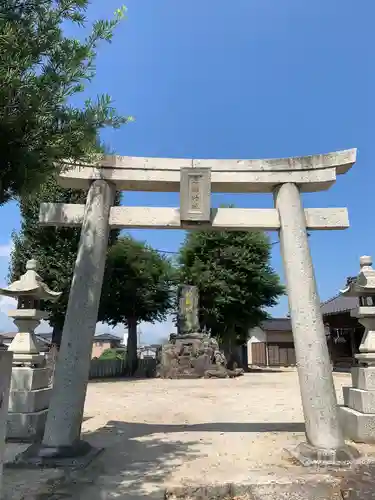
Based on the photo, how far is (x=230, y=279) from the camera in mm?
24922

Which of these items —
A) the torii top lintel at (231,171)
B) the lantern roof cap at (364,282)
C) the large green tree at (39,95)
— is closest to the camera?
the large green tree at (39,95)

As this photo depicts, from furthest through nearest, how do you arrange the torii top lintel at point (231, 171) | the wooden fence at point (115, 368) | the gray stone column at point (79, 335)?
the wooden fence at point (115, 368) < the torii top lintel at point (231, 171) < the gray stone column at point (79, 335)

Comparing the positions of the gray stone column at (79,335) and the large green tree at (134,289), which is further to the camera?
the large green tree at (134,289)

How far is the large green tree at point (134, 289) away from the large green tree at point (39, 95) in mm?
18626

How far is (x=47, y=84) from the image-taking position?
9.67 ft

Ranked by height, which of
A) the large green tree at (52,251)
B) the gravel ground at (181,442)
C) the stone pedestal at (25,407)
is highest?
the large green tree at (52,251)

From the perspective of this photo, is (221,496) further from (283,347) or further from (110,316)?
(283,347)

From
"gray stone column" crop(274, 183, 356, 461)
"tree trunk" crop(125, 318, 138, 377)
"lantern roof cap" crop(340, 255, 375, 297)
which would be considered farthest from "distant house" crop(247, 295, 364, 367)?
"gray stone column" crop(274, 183, 356, 461)

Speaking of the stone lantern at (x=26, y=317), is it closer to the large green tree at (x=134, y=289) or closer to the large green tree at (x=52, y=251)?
the large green tree at (x=52, y=251)

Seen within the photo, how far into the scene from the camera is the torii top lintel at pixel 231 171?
639 centimetres

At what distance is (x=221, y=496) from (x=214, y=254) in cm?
2203

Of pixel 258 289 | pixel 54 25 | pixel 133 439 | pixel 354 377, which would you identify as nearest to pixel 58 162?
pixel 54 25

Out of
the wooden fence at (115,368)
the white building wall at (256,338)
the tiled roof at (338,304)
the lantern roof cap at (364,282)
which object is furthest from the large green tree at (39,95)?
the white building wall at (256,338)

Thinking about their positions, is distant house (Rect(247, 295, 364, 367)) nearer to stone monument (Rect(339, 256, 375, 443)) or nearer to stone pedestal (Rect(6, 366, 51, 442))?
stone monument (Rect(339, 256, 375, 443))
